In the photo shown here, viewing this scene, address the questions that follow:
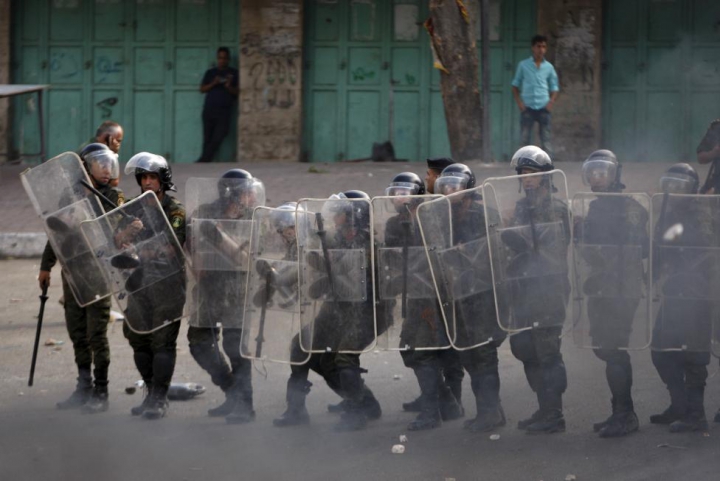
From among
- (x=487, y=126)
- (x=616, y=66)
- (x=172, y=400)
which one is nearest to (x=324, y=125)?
(x=487, y=126)

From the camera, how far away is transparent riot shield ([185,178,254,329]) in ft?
20.4

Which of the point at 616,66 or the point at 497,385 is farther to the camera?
the point at 616,66

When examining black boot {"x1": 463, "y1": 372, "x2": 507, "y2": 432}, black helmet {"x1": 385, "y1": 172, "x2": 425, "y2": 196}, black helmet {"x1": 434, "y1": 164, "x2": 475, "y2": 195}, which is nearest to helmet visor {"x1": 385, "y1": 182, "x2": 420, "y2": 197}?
black helmet {"x1": 385, "y1": 172, "x2": 425, "y2": 196}

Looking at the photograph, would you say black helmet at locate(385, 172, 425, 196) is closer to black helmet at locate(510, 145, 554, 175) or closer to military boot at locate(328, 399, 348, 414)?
black helmet at locate(510, 145, 554, 175)

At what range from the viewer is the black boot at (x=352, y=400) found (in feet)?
20.2

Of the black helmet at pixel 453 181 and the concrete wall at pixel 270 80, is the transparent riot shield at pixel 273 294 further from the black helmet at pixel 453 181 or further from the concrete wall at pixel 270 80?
the concrete wall at pixel 270 80

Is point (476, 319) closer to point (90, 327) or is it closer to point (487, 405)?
point (487, 405)

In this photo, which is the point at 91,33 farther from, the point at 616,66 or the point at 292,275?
the point at 292,275

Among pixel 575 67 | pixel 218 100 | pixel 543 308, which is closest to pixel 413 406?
pixel 543 308

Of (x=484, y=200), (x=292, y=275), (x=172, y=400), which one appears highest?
(x=484, y=200)

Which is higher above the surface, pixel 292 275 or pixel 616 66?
pixel 616 66

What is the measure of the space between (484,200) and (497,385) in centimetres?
100

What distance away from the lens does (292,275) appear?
19.6 ft

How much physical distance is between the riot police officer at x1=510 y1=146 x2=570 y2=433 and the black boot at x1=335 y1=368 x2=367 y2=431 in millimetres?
856
